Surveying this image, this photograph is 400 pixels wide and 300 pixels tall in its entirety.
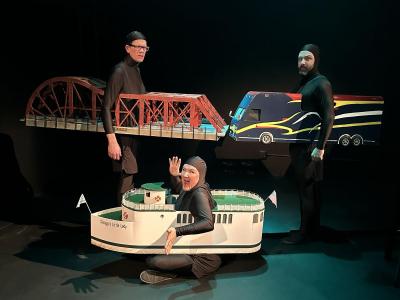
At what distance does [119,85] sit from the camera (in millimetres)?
3637

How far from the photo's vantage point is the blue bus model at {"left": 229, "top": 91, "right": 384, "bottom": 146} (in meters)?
3.83

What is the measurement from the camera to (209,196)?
3.31 metres

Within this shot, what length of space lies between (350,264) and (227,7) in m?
2.45

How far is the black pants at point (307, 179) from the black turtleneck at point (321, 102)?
0.67ft

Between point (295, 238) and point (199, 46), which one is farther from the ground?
point (199, 46)

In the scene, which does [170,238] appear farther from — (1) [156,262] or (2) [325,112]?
(2) [325,112]

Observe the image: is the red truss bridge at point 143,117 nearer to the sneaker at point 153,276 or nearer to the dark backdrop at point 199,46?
the dark backdrop at point 199,46

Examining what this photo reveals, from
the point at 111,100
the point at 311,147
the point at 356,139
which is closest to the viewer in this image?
the point at 111,100

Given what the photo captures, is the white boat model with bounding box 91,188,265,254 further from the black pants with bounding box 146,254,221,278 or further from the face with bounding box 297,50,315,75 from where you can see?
the face with bounding box 297,50,315,75

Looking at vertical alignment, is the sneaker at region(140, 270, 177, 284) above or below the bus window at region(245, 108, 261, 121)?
below

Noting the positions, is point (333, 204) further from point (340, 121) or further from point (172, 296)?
point (172, 296)

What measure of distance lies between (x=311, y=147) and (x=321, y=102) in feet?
1.23

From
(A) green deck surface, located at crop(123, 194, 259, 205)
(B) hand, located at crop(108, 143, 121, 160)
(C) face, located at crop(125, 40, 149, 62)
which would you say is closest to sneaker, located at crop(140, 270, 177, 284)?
(A) green deck surface, located at crop(123, 194, 259, 205)

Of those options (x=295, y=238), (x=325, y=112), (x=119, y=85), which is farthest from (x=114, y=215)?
(x=325, y=112)
